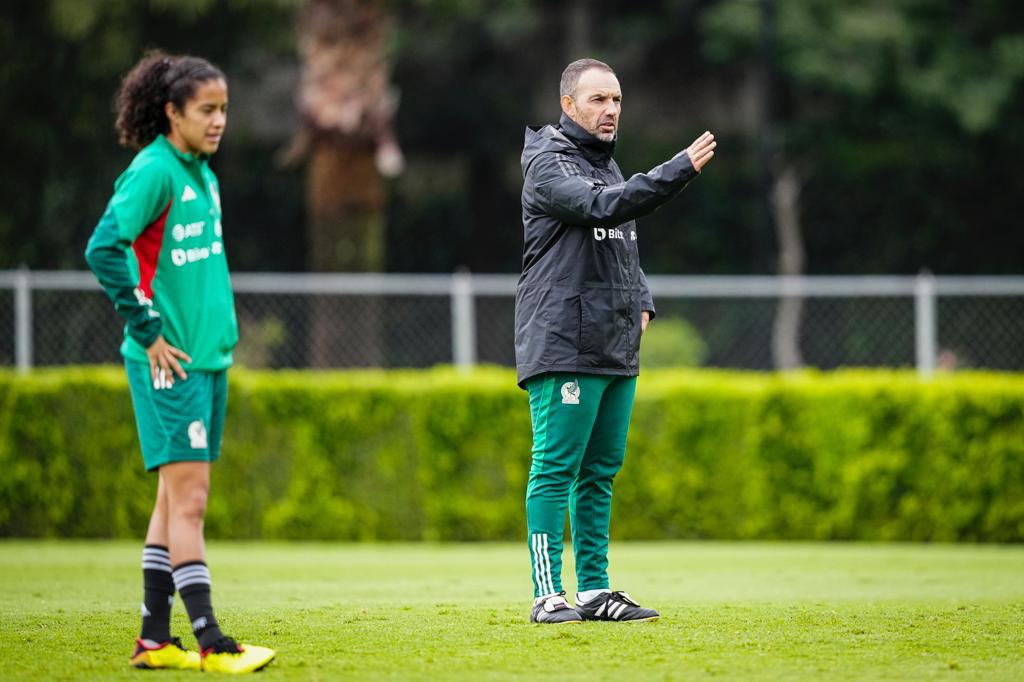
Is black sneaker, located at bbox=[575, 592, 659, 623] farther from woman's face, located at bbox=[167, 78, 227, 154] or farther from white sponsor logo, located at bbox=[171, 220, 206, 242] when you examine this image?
woman's face, located at bbox=[167, 78, 227, 154]

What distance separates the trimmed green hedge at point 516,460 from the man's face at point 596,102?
6.47m

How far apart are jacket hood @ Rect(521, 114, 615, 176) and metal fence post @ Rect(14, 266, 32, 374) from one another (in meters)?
7.81

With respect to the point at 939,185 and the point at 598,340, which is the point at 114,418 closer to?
the point at 598,340

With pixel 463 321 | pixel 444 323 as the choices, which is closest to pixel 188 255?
pixel 463 321

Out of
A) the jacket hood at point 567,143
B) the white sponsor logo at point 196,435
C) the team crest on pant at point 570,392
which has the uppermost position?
Result: the jacket hood at point 567,143

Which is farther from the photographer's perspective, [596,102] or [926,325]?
[926,325]

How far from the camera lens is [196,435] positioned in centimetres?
488

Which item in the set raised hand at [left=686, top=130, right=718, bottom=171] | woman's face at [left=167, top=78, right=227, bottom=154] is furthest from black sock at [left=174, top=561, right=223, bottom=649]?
raised hand at [left=686, top=130, right=718, bottom=171]

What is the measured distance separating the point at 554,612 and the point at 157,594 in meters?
1.59

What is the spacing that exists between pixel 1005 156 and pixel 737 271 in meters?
5.30

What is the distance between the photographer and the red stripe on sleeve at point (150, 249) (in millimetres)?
4961

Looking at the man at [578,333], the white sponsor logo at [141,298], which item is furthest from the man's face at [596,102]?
the white sponsor logo at [141,298]

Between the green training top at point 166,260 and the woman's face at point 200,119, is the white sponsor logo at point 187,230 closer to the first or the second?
the green training top at point 166,260

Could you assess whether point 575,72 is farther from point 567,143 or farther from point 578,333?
point 578,333
